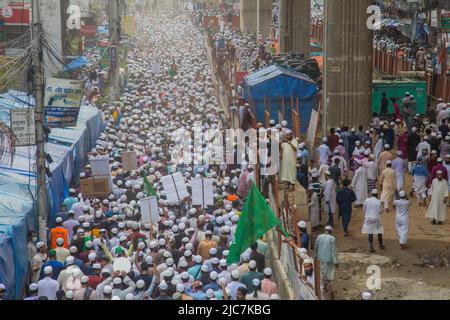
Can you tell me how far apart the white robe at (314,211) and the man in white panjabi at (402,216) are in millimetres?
1641

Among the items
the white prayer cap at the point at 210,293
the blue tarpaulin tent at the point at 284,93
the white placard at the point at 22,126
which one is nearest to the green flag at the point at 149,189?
the white placard at the point at 22,126

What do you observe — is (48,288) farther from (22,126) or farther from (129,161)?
(129,161)

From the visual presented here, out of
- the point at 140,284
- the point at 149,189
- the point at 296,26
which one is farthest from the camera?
the point at 296,26

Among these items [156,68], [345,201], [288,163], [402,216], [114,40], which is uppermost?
[114,40]

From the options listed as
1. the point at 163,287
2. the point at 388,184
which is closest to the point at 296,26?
the point at 388,184

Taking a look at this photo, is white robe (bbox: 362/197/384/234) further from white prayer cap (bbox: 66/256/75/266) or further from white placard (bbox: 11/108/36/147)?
white placard (bbox: 11/108/36/147)

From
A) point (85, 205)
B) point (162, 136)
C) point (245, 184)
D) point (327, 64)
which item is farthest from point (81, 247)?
point (327, 64)

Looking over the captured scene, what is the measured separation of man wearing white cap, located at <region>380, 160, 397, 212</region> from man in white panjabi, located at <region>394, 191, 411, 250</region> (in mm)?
1817

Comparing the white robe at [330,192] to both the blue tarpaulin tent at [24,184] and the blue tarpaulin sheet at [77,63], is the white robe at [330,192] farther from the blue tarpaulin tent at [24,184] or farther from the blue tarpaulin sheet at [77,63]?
the blue tarpaulin sheet at [77,63]

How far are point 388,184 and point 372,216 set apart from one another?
7.37 feet

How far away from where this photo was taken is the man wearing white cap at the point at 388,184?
1742 centimetres

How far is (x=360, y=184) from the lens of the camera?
721 inches

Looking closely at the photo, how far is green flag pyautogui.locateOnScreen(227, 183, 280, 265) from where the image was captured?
13.0 metres

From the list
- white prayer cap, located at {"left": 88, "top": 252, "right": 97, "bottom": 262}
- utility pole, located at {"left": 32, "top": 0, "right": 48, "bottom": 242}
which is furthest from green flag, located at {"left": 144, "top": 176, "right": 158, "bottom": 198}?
white prayer cap, located at {"left": 88, "top": 252, "right": 97, "bottom": 262}
